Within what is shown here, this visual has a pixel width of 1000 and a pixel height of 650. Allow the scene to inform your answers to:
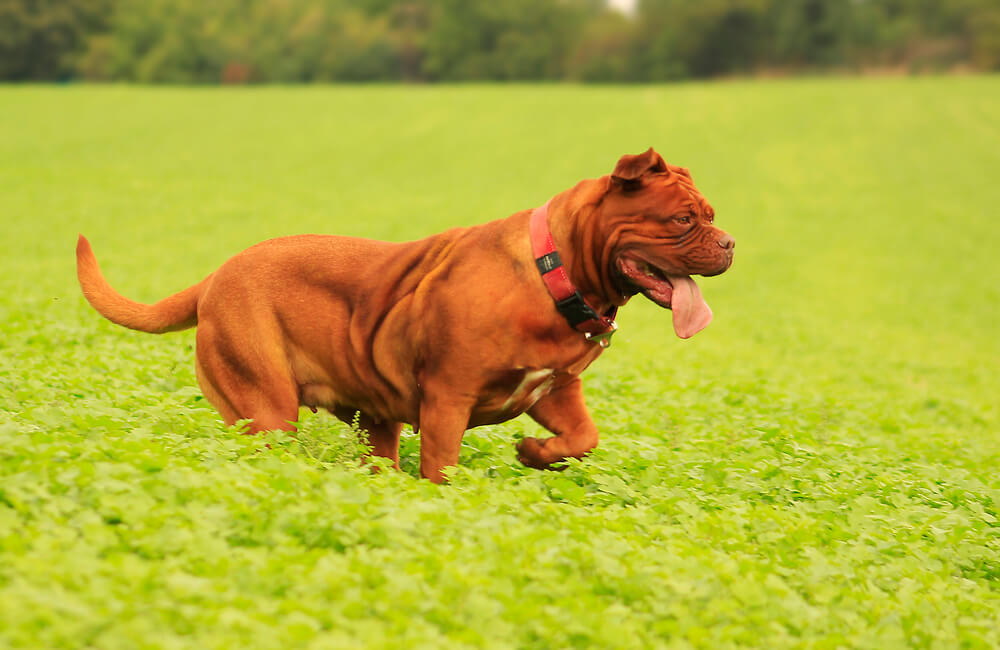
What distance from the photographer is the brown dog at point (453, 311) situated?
19.2 ft

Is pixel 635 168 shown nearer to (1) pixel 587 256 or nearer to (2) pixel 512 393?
(1) pixel 587 256

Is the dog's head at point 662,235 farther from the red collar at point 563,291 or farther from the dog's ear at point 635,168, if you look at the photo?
the red collar at point 563,291

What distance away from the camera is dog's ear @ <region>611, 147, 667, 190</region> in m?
5.71

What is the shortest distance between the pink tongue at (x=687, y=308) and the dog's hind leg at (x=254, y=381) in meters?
2.33

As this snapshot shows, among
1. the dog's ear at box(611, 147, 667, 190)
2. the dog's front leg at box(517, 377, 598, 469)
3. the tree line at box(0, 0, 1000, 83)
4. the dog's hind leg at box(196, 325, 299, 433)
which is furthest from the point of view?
the tree line at box(0, 0, 1000, 83)

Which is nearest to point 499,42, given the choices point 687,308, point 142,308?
point 142,308

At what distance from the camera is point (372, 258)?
6469 millimetres

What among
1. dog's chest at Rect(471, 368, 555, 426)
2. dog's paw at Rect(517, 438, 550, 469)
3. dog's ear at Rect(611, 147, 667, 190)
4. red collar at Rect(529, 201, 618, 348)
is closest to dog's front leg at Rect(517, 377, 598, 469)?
dog's paw at Rect(517, 438, 550, 469)

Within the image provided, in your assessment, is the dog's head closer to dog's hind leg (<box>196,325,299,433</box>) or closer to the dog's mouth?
the dog's mouth

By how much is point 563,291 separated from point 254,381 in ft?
6.38

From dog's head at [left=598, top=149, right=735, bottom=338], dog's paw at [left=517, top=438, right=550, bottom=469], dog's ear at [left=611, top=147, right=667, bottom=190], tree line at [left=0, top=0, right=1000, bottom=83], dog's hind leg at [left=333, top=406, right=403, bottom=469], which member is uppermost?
tree line at [left=0, top=0, right=1000, bottom=83]

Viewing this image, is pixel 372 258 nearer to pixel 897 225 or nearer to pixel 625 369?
pixel 625 369

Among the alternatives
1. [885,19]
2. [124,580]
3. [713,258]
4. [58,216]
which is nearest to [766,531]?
[713,258]

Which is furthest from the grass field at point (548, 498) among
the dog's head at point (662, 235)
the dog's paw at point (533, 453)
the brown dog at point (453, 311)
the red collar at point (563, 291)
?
the dog's head at point (662, 235)
